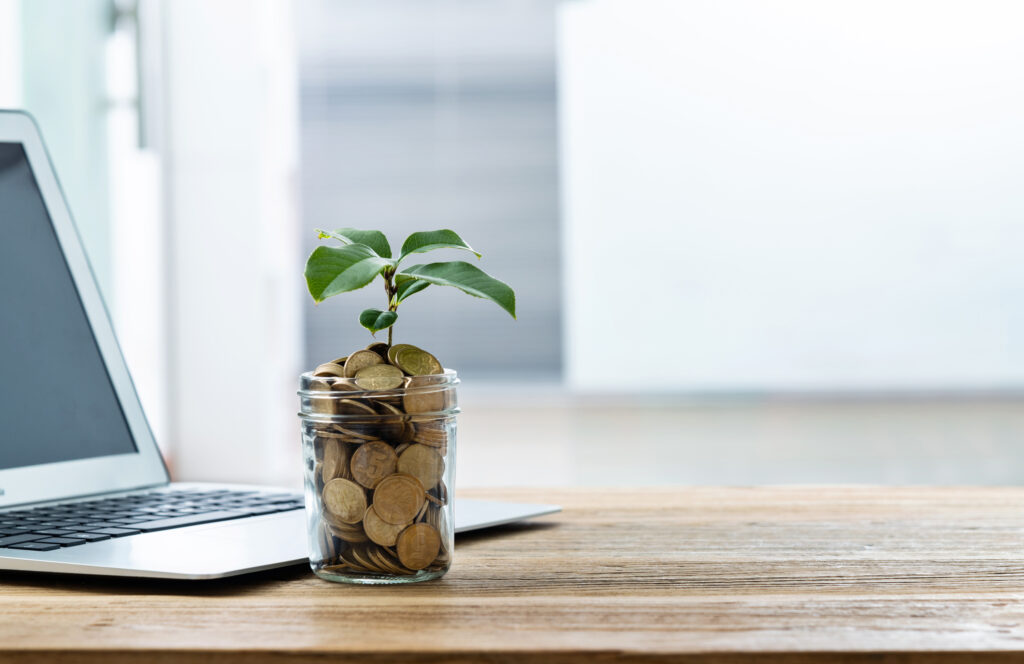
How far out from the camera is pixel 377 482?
48 cm

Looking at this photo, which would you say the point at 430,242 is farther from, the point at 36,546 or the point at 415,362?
the point at 36,546

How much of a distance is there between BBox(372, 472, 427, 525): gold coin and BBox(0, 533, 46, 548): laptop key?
0.67 feet

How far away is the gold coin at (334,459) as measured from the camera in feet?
1.61

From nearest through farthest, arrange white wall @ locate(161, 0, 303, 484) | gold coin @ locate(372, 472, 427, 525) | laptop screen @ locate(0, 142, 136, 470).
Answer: gold coin @ locate(372, 472, 427, 525) < laptop screen @ locate(0, 142, 136, 470) < white wall @ locate(161, 0, 303, 484)

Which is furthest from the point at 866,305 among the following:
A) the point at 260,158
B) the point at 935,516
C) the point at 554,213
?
the point at 935,516

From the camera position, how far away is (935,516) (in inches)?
27.7

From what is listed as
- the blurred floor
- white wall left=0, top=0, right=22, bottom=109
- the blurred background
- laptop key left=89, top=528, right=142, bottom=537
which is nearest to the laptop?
laptop key left=89, top=528, right=142, bottom=537

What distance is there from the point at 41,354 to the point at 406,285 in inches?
14.2

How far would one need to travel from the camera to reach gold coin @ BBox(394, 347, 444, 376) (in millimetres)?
510

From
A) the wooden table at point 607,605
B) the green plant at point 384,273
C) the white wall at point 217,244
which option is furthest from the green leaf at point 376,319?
the white wall at point 217,244

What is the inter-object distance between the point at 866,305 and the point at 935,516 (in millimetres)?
2228

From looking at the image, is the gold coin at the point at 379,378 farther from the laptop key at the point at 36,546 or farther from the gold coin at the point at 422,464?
the laptop key at the point at 36,546

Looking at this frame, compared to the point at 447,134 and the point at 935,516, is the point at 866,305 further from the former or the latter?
the point at 935,516

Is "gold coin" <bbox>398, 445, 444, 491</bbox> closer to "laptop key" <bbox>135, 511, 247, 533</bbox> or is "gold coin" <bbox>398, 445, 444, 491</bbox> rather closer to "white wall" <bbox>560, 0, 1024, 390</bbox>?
"laptop key" <bbox>135, 511, 247, 533</bbox>
